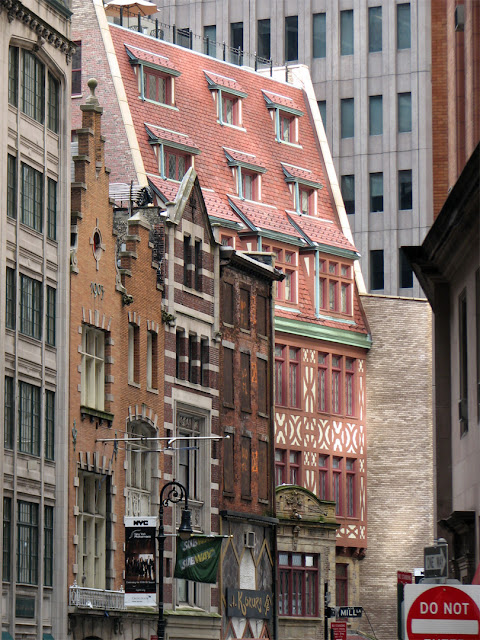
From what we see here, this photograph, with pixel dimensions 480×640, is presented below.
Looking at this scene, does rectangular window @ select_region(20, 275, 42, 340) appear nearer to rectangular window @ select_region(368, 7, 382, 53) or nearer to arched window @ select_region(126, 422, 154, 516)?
arched window @ select_region(126, 422, 154, 516)

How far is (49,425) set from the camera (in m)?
55.1

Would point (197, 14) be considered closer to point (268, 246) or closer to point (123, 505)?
point (268, 246)

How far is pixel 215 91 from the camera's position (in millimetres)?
84188

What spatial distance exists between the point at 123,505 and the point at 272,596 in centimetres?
1577

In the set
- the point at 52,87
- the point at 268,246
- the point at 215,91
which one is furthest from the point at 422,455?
the point at 52,87

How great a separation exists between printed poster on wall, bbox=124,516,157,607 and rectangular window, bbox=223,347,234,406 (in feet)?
55.0

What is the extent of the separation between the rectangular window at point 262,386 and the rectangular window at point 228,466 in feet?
12.9

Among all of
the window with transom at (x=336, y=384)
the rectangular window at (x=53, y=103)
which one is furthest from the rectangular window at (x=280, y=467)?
the rectangular window at (x=53, y=103)

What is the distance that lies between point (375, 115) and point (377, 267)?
9463 millimetres

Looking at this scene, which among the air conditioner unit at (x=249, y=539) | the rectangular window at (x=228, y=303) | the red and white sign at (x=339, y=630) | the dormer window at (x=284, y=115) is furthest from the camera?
the dormer window at (x=284, y=115)

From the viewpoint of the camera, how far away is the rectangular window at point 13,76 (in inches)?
2073

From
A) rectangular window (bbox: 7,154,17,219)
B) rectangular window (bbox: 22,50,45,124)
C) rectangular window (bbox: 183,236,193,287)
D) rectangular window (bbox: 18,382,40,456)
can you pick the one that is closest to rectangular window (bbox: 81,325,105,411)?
rectangular window (bbox: 18,382,40,456)

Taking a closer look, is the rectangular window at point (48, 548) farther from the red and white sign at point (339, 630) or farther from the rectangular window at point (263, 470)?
the red and white sign at point (339, 630)

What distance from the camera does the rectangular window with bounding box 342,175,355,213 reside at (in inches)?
4119
